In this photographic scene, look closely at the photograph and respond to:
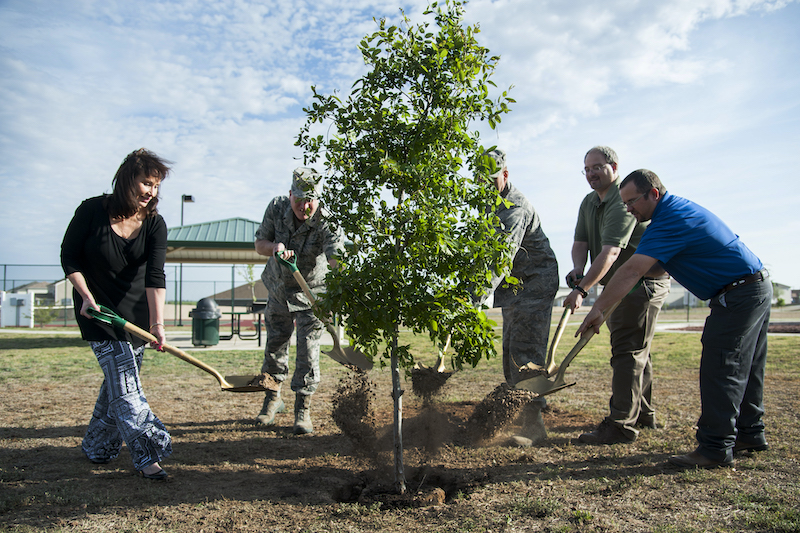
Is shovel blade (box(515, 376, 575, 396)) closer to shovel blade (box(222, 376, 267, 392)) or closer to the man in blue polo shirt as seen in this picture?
the man in blue polo shirt

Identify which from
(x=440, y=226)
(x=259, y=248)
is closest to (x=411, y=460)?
(x=440, y=226)

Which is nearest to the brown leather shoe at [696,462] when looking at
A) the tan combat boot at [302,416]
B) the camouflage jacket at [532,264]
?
the camouflage jacket at [532,264]

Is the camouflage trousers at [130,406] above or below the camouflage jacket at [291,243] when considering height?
below

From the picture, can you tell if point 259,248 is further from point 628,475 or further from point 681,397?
point 681,397

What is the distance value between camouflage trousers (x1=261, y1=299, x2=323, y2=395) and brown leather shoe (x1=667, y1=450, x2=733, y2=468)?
2796 mm

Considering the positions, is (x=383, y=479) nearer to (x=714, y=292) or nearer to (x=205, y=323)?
(x=714, y=292)

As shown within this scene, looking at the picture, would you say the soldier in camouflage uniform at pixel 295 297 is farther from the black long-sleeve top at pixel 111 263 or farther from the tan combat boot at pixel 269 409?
the black long-sleeve top at pixel 111 263

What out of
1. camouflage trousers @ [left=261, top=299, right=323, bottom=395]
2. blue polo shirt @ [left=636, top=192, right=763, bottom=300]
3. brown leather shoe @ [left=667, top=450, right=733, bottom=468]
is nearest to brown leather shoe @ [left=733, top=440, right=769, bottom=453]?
brown leather shoe @ [left=667, top=450, right=733, bottom=468]

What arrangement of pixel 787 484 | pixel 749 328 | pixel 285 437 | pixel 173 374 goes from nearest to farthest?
pixel 787 484 → pixel 749 328 → pixel 285 437 → pixel 173 374

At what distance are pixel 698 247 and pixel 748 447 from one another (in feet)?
5.07

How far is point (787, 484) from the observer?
117 inches

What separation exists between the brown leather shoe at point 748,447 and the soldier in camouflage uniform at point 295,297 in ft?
10.6

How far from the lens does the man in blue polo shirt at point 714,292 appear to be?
319 centimetres

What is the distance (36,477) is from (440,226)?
3025mm
